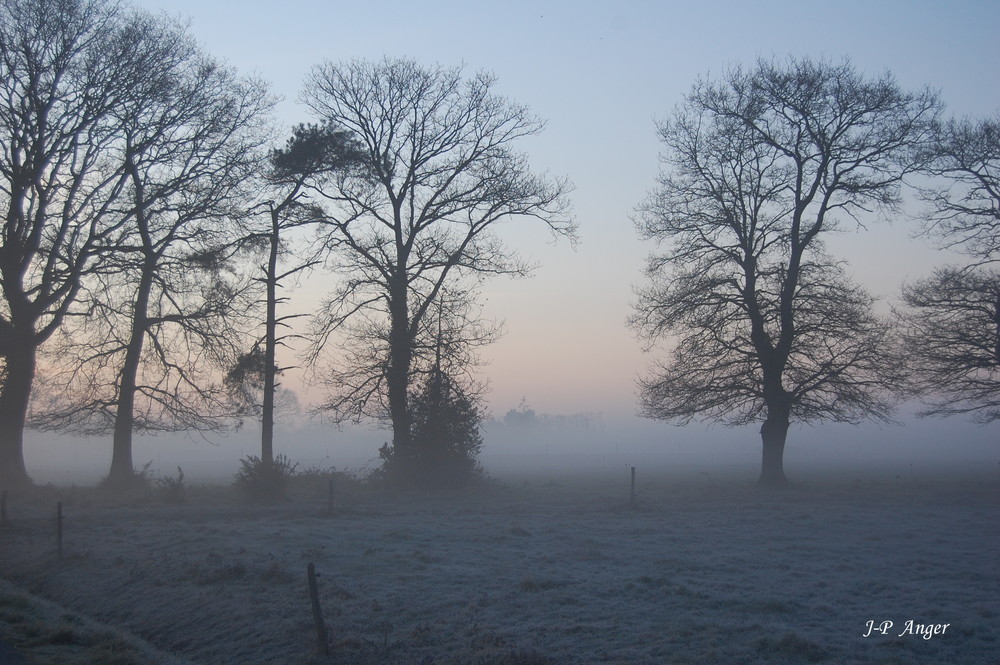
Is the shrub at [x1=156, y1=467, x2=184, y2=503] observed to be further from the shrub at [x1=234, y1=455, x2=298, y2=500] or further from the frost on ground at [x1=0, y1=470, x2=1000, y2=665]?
the frost on ground at [x1=0, y1=470, x2=1000, y2=665]

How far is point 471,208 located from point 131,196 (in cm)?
1238

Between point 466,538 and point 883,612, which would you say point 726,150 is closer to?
point 466,538

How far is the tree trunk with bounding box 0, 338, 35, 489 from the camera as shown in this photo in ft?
85.6

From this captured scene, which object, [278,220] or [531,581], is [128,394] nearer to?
[278,220]

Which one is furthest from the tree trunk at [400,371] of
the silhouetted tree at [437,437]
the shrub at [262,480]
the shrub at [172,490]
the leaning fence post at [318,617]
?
the leaning fence post at [318,617]

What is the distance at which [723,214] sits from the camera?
30.2 meters

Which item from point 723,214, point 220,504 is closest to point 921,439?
point 723,214

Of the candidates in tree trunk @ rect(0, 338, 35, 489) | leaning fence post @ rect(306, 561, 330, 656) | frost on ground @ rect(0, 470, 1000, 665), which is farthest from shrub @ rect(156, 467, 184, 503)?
leaning fence post @ rect(306, 561, 330, 656)

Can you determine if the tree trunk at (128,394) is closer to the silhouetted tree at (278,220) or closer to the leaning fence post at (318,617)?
the silhouetted tree at (278,220)

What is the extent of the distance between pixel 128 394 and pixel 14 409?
350 cm

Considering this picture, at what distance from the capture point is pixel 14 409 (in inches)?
1035

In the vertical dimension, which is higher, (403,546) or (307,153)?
(307,153)

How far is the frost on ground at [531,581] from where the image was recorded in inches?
363

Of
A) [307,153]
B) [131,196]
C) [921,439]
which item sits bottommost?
[921,439]
